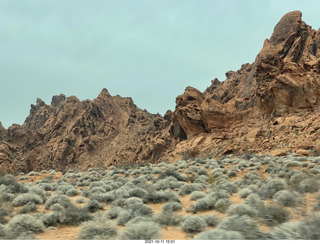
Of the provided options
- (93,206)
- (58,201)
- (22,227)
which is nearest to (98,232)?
(22,227)

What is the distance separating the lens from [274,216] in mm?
7070

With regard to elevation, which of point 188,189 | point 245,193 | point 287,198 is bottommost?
point 287,198

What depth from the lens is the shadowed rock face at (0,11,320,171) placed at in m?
31.3

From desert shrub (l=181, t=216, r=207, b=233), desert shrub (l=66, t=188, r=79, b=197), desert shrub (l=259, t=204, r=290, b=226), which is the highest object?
desert shrub (l=66, t=188, r=79, b=197)

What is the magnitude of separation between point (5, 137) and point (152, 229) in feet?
293

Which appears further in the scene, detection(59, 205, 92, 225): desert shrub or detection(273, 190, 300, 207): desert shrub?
detection(273, 190, 300, 207): desert shrub

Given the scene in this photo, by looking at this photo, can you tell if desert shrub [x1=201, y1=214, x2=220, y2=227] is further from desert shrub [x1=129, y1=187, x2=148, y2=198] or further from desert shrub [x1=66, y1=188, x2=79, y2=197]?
desert shrub [x1=66, y1=188, x2=79, y2=197]

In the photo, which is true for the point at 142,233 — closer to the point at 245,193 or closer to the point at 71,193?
the point at 245,193

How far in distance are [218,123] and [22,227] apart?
34.8m

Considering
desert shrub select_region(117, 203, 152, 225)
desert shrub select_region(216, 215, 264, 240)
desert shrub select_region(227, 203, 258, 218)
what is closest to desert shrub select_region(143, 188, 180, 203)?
desert shrub select_region(117, 203, 152, 225)

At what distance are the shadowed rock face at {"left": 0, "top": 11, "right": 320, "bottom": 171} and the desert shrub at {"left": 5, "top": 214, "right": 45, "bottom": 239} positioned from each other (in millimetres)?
23587

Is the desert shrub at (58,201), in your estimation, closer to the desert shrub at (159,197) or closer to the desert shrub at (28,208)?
the desert shrub at (28,208)

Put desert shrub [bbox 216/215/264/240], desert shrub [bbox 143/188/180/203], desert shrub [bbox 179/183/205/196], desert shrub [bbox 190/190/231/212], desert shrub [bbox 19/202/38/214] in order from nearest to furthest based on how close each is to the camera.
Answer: desert shrub [bbox 216/215/264/240]
desert shrub [bbox 190/190/231/212]
desert shrub [bbox 19/202/38/214]
desert shrub [bbox 143/188/180/203]
desert shrub [bbox 179/183/205/196]

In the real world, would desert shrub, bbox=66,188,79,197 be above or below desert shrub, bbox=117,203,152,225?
above
